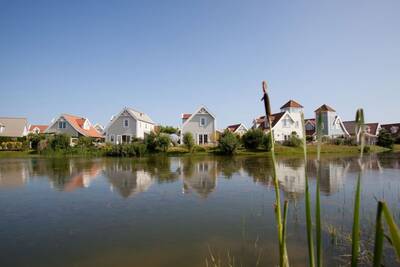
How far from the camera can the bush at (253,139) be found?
35.5 m

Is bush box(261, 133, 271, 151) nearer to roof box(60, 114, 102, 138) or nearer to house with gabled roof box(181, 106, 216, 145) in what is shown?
house with gabled roof box(181, 106, 216, 145)

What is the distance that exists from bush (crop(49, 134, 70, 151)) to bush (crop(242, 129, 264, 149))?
25124mm

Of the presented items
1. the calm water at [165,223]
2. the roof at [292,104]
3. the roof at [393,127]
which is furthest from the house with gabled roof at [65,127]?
the roof at [393,127]

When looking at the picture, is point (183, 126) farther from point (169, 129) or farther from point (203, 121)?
point (169, 129)

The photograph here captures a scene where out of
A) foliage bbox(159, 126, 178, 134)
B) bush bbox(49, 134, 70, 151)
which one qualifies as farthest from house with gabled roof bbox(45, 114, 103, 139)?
foliage bbox(159, 126, 178, 134)

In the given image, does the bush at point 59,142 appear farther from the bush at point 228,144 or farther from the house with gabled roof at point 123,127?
the bush at point 228,144

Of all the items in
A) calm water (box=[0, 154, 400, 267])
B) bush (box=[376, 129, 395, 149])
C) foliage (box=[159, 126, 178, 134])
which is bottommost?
calm water (box=[0, 154, 400, 267])

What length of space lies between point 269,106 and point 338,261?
182 inches

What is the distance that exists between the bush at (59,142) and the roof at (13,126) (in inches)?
870

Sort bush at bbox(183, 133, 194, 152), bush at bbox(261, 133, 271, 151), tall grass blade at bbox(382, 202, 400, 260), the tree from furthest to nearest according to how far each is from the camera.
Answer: bush at bbox(183, 133, 194, 152) → the tree → bush at bbox(261, 133, 271, 151) → tall grass blade at bbox(382, 202, 400, 260)

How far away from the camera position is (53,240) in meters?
6.01

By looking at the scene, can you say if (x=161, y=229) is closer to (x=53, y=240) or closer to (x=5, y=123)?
(x=53, y=240)

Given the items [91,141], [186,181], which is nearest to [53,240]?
[186,181]

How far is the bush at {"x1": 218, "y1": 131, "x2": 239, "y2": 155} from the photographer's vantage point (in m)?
33.2
